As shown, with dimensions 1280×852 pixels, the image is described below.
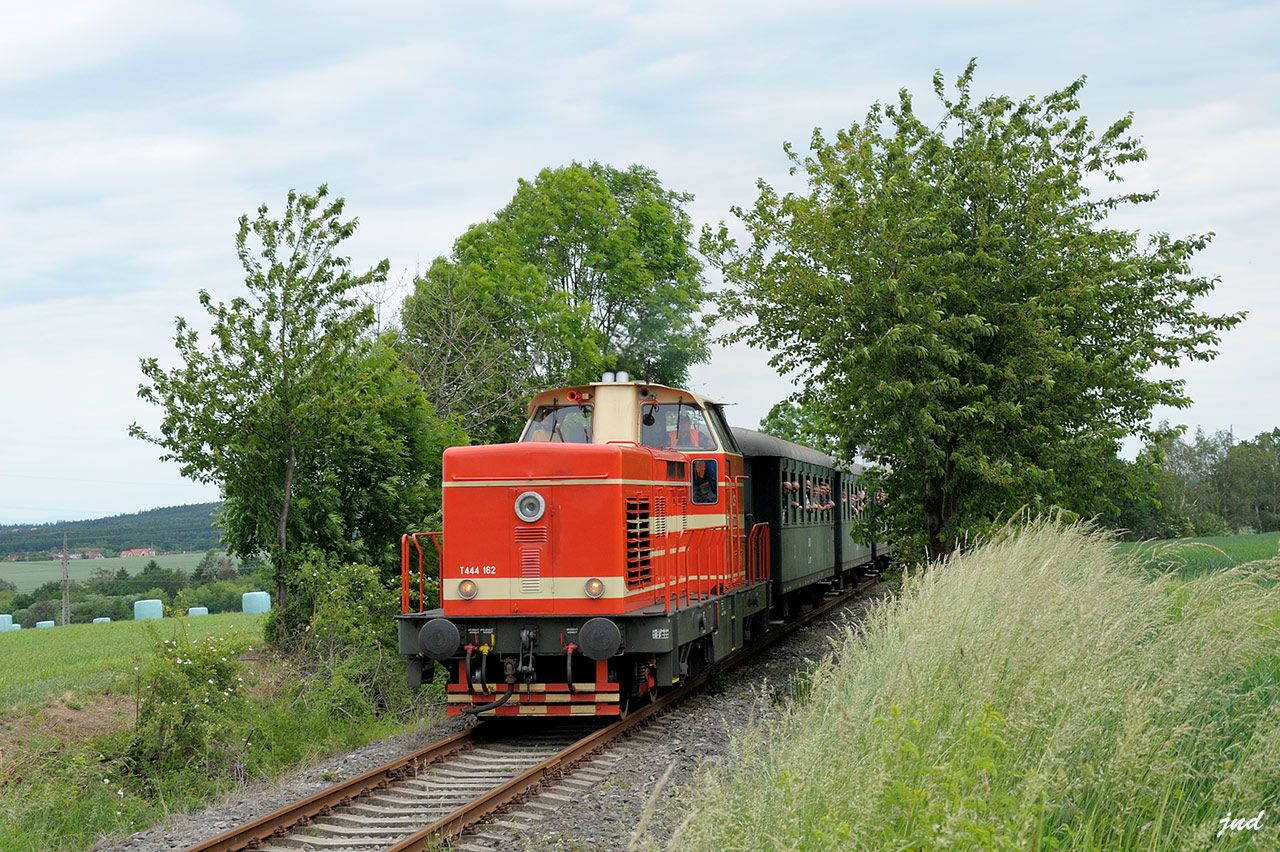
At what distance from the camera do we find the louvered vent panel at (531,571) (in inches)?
424

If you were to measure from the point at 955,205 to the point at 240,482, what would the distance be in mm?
11035

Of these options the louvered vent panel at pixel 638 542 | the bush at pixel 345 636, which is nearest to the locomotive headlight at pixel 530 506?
the louvered vent panel at pixel 638 542

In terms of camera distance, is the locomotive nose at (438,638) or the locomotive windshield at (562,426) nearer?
the locomotive nose at (438,638)

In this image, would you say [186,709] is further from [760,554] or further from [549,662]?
[760,554]

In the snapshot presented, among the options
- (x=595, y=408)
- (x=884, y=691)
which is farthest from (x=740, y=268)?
(x=884, y=691)

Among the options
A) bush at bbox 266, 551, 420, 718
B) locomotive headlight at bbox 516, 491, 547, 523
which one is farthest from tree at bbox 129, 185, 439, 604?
locomotive headlight at bbox 516, 491, 547, 523

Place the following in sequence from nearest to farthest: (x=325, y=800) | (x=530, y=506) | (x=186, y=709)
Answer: (x=325, y=800), (x=530, y=506), (x=186, y=709)

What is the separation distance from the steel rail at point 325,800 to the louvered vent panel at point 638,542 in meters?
2.12

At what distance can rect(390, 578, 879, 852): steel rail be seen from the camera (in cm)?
725

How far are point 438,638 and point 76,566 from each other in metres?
64.9

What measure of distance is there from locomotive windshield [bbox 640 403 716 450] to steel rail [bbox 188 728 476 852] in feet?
12.1

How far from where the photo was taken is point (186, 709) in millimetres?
12359

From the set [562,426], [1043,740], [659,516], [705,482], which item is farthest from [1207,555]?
[1043,740]

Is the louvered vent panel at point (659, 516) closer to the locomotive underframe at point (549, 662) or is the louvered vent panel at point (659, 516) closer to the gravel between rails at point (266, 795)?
the locomotive underframe at point (549, 662)
